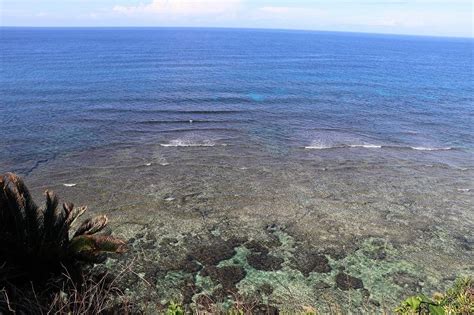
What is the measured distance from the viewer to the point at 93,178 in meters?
26.8

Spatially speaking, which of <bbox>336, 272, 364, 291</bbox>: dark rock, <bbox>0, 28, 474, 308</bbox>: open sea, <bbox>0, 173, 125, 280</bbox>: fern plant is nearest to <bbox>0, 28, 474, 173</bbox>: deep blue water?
<bbox>0, 28, 474, 308</bbox>: open sea

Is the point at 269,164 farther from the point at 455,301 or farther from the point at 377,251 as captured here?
the point at 455,301

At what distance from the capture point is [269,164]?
30.5 metres

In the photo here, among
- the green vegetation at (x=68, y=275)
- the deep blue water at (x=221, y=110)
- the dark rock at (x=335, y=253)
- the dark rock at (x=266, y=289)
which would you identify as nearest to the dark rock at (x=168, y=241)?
the green vegetation at (x=68, y=275)

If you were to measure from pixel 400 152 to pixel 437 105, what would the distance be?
24.4 metres

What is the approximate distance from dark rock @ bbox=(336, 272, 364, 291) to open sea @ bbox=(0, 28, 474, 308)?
285 millimetres

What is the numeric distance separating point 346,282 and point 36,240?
11.8 meters

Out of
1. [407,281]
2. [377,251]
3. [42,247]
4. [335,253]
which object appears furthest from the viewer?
[377,251]

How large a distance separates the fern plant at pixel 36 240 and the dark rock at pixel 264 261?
21.5ft

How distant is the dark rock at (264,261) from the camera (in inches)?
700

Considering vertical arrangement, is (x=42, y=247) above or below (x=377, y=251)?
above

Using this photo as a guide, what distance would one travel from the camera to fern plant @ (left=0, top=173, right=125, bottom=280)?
1255 cm

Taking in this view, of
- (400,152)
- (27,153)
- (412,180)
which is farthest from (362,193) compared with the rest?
(27,153)

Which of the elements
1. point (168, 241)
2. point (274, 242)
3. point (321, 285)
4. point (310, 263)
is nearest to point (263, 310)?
point (321, 285)
